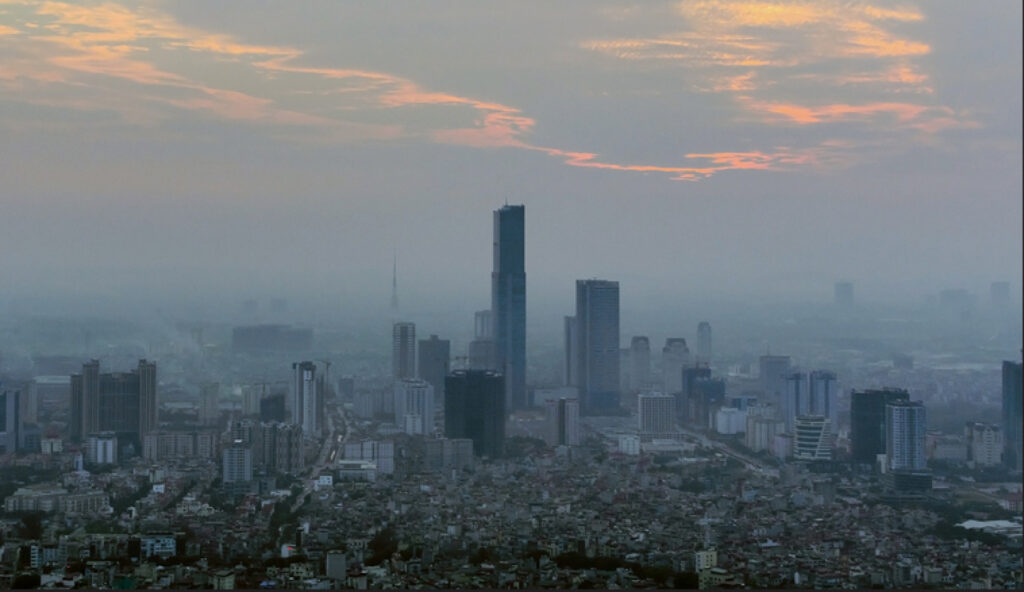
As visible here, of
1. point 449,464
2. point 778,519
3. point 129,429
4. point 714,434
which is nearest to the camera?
point 778,519

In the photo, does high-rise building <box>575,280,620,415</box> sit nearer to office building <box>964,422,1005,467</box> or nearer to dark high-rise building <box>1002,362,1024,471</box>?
office building <box>964,422,1005,467</box>

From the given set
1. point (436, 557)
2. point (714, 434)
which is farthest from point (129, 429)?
point (714, 434)

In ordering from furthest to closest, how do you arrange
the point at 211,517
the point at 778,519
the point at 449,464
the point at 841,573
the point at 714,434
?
1. the point at 714,434
2. the point at 449,464
3. the point at 778,519
4. the point at 211,517
5. the point at 841,573

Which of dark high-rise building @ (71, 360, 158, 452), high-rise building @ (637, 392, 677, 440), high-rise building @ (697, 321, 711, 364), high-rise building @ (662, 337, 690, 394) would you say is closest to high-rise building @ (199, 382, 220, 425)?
dark high-rise building @ (71, 360, 158, 452)

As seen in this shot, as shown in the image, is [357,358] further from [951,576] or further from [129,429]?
[951,576]

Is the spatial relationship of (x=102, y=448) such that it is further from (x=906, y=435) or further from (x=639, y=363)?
(x=906, y=435)

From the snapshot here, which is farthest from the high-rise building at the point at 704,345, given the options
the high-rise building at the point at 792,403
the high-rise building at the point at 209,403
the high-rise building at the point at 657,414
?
the high-rise building at the point at 209,403

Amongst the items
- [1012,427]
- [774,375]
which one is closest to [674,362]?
[774,375]
